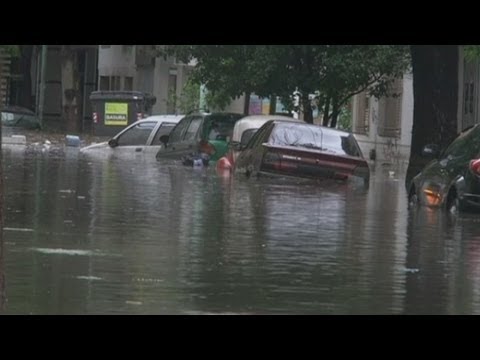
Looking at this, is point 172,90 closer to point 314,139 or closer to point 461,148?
point 314,139

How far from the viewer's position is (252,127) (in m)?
29.2

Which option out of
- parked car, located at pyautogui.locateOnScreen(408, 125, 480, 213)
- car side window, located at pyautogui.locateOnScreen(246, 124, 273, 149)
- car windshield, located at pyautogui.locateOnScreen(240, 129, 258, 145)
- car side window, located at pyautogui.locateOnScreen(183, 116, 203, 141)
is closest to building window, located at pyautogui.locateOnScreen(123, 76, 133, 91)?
car side window, located at pyautogui.locateOnScreen(183, 116, 203, 141)

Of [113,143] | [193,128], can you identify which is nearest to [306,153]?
[193,128]

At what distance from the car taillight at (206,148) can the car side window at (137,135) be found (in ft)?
10.6

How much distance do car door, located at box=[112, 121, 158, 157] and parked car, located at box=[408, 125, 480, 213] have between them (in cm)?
1382

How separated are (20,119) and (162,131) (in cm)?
1852

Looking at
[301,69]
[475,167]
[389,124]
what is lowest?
[475,167]

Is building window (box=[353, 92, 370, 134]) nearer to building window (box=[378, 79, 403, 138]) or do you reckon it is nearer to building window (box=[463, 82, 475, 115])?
building window (box=[378, 79, 403, 138])

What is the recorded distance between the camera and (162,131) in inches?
1361
